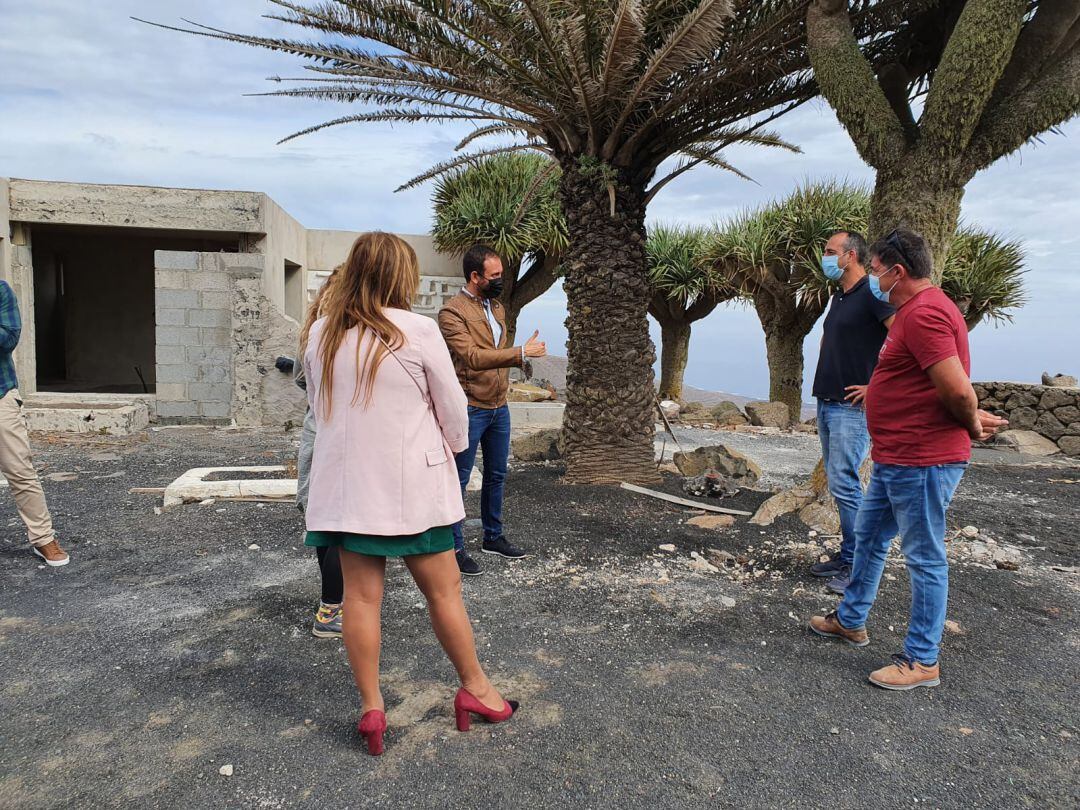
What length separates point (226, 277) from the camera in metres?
10.1

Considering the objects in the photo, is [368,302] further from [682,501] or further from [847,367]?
[682,501]

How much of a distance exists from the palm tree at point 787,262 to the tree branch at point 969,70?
8.95 metres

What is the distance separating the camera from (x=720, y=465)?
23.9ft

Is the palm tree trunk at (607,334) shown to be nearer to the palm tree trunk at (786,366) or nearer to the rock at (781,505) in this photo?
the rock at (781,505)

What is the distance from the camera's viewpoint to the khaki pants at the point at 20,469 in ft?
13.5

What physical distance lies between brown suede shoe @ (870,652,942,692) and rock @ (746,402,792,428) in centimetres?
1073

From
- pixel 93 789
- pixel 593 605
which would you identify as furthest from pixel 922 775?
pixel 93 789

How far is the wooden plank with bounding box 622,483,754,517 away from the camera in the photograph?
580cm

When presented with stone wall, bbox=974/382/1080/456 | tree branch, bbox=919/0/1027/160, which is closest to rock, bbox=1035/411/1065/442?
stone wall, bbox=974/382/1080/456

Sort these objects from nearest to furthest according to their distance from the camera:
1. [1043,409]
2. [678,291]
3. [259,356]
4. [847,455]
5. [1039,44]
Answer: [847,455] → [1039,44] → [259,356] → [1043,409] → [678,291]

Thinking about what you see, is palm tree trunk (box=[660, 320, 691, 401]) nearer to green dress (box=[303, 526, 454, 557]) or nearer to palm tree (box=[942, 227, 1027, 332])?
palm tree (box=[942, 227, 1027, 332])

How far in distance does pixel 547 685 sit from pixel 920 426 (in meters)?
1.83

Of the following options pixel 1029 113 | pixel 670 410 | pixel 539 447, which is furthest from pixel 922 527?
pixel 670 410

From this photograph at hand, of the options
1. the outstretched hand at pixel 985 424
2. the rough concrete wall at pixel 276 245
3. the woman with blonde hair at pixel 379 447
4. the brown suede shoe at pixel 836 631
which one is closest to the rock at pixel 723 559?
the brown suede shoe at pixel 836 631
